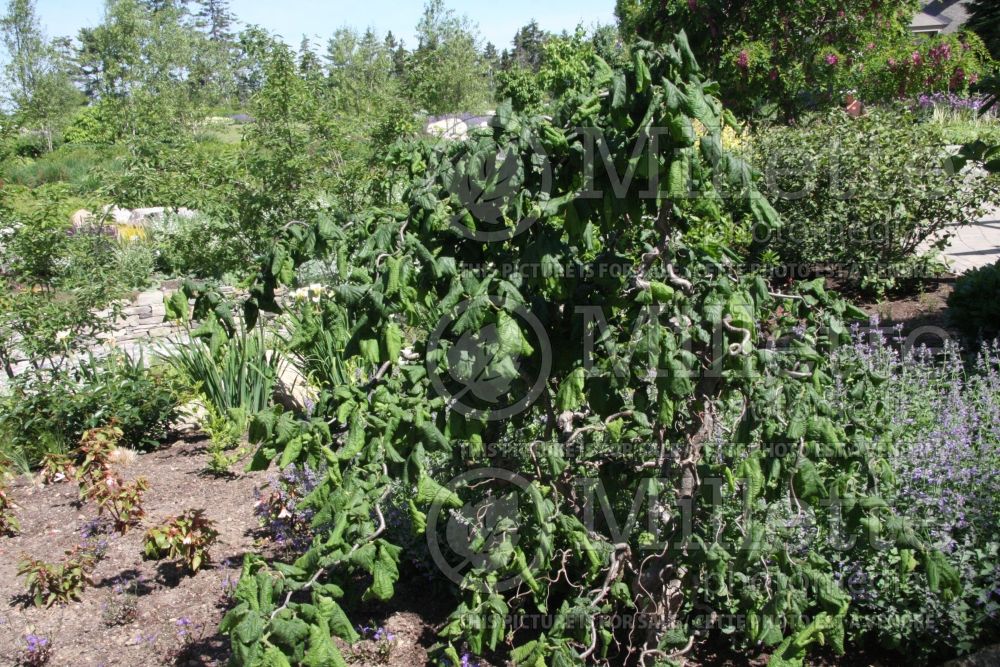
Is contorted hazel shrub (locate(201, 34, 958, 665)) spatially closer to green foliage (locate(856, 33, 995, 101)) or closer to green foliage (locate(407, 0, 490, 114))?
green foliage (locate(856, 33, 995, 101))

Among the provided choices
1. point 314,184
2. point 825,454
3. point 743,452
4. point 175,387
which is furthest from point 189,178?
Result: point 825,454

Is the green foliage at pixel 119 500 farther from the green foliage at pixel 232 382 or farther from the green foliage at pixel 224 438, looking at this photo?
the green foliage at pixel 232 382

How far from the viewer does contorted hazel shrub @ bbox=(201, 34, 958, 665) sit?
7.21ft

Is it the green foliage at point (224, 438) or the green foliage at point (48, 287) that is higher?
the green foliage at point (48, 287)

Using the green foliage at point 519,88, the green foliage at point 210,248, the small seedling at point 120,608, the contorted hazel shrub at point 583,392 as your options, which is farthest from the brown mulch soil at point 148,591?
the green foliage at point 519,88

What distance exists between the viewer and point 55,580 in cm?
348

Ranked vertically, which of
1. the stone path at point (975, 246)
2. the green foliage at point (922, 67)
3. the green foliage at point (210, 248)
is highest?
the green foliage at point (922, 67)

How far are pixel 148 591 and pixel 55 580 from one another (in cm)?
38

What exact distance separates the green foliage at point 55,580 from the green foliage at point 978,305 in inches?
216

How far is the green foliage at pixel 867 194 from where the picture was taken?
6766 millimetres

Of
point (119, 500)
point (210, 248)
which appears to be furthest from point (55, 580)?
point (210, 248)

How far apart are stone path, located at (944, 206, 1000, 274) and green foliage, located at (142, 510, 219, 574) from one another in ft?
23.2

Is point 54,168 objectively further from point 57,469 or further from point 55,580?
point 55,580

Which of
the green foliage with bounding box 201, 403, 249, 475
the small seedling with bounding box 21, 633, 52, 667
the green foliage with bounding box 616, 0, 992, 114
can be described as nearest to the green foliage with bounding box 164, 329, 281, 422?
the green foliage with bounding box 201, 403, 249, 475
